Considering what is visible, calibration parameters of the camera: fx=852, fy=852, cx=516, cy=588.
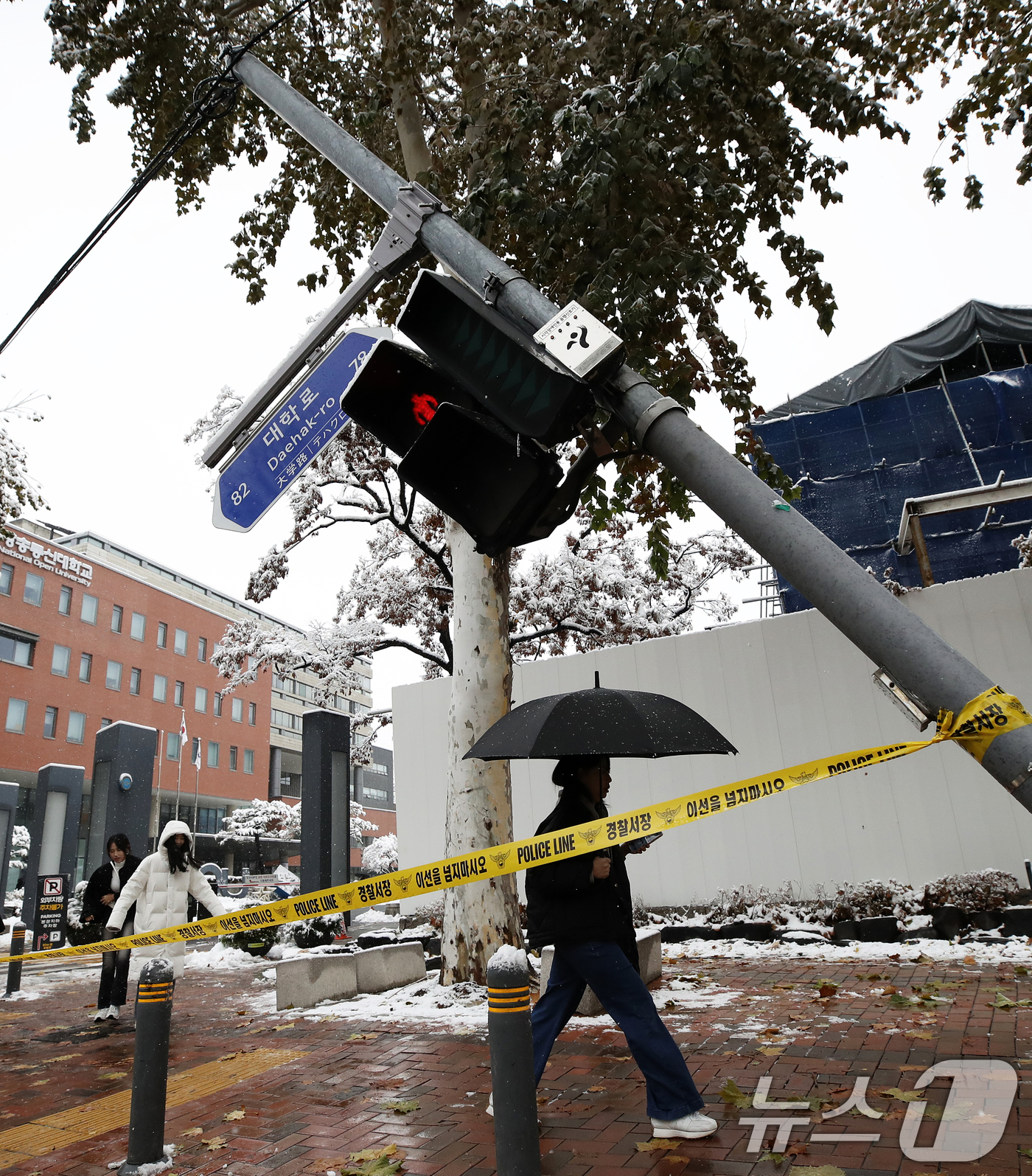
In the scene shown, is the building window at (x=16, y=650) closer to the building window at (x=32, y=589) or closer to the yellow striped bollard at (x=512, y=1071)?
the building window at (x=32, y=589)

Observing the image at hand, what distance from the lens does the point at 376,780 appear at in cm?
9231

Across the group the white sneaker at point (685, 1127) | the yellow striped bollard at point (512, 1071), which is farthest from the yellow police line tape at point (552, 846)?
the white sneaker at point (685, 1127)

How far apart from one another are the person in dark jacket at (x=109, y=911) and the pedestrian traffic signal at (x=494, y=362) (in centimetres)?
659

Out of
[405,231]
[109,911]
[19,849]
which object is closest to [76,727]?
[19,849]

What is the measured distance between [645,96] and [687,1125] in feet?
20.3

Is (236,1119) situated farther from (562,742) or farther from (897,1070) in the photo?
(897,1070)

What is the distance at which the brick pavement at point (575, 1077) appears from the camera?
3.80m

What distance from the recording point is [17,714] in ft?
139

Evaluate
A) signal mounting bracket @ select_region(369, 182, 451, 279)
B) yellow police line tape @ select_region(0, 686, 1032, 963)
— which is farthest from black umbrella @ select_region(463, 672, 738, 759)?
signal mounting bracket @ select_region(369, 182, 451, 279)

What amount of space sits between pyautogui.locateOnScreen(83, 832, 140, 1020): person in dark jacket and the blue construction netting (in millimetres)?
16142

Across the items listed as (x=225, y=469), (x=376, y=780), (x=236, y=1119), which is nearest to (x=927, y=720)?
(x=225, y=469)

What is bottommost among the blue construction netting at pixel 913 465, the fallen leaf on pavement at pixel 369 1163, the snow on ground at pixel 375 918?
the fallen leaf on pavement at pixel 369 1163

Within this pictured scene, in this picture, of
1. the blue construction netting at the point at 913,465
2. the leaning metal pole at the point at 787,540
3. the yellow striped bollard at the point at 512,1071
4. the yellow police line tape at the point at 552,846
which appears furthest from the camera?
the blue construction netting at the point at 913,465

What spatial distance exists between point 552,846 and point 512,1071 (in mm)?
1103
